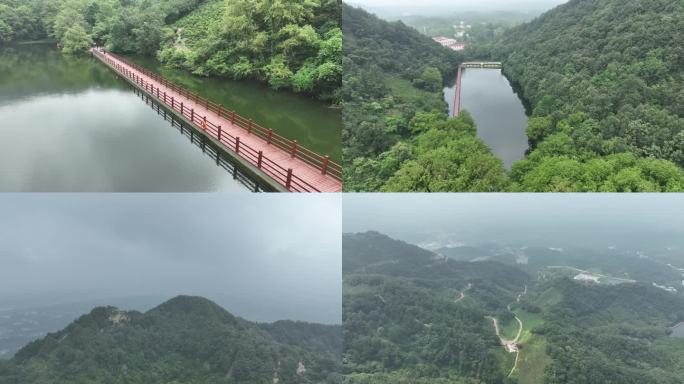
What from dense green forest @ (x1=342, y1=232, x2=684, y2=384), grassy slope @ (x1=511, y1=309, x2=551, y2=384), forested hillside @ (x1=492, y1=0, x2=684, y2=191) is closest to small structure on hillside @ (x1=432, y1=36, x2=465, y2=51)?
forested hillside @ (x1=492, y1=0, x2=684, y2=191)

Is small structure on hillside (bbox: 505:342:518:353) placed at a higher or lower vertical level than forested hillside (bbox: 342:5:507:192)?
lower

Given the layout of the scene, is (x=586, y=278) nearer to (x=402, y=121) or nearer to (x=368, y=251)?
(x=368, y=251)

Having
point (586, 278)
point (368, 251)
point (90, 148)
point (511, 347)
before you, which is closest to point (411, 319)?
point (368, 251)

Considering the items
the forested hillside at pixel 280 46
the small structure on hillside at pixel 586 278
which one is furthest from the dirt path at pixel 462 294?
the forested hillside at pixel 280 46

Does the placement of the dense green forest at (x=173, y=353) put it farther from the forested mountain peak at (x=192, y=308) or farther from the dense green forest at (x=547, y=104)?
the dense green forest at (x=547, y=104)

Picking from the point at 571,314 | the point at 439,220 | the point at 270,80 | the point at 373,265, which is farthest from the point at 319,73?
the point at 571,314

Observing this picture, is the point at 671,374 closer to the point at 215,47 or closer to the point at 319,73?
the point at 319,73

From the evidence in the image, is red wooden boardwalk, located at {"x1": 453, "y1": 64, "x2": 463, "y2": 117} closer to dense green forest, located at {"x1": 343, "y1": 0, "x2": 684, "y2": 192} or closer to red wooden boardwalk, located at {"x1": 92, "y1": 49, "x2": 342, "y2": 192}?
dense green forest, located at {"x1": 343, "y1": 0, "x2": 684, "y2": 192}
